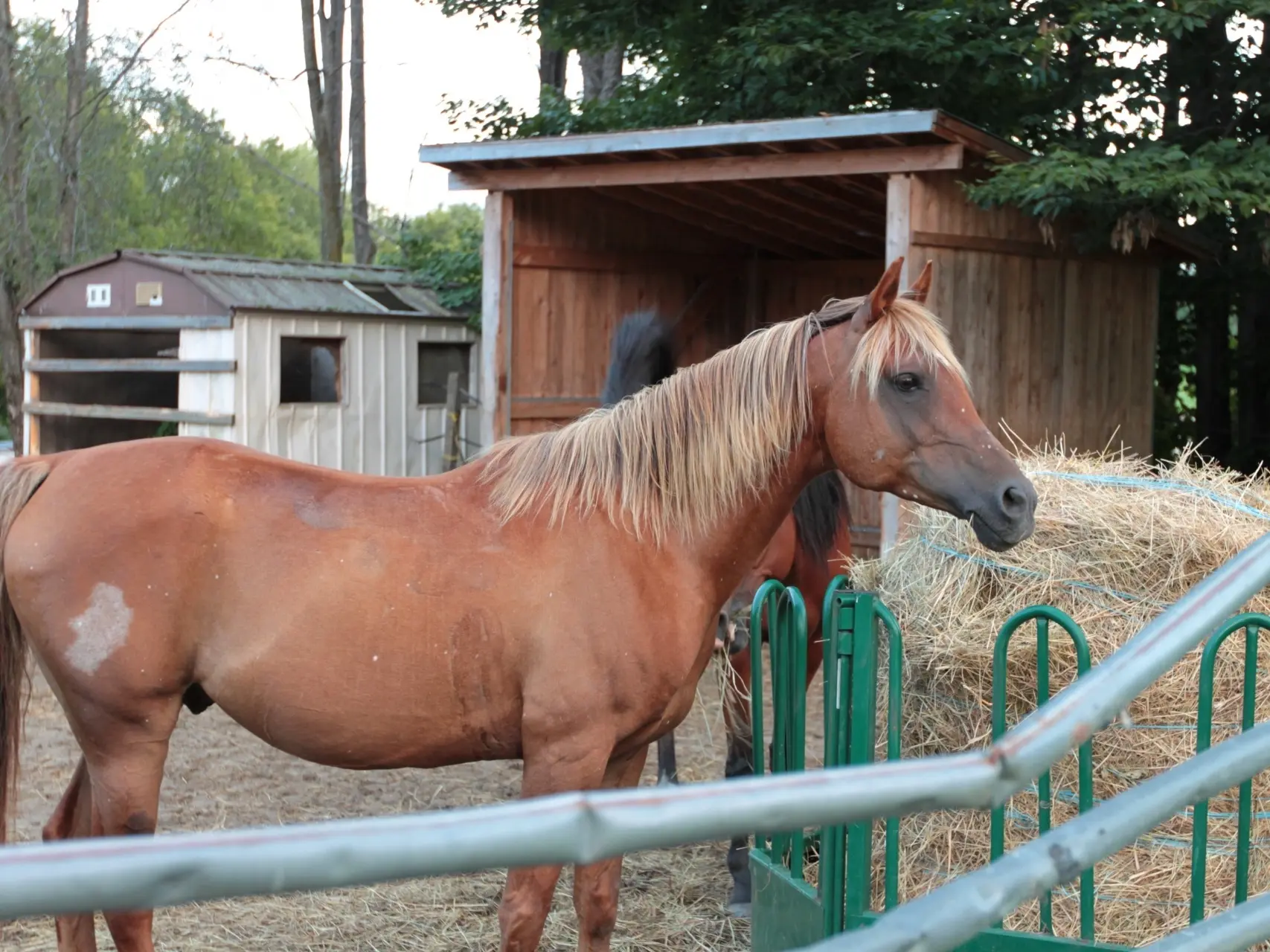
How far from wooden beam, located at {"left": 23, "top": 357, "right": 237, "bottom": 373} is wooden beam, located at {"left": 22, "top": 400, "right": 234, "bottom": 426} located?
0.30 m

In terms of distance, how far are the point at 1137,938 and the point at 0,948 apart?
312 centimetres

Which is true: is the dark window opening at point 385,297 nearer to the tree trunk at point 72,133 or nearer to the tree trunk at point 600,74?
the tree trunk at point 600,74

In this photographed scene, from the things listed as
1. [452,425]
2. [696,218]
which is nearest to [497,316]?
[696,218]

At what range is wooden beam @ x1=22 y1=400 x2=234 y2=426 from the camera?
29.8 feet

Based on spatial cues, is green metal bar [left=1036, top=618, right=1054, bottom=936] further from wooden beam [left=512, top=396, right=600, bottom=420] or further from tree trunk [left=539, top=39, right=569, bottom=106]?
tree trunk [left=539, top=39, right=569, bottom=106]

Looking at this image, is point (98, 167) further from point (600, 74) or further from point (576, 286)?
point (576, 286)

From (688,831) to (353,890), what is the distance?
380cm

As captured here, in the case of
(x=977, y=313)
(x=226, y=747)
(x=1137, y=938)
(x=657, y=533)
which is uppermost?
(x=977, y=313)

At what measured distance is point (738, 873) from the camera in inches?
157

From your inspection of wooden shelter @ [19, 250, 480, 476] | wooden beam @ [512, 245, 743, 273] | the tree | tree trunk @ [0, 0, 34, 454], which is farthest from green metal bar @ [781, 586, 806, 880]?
tree trunk @ [0, 0, 34, 454]

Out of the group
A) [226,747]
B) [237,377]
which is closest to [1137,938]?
[226,747]

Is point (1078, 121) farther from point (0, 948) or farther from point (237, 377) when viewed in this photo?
point (0, 948)

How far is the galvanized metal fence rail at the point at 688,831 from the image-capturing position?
0.69m

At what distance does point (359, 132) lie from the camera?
17625 mm
